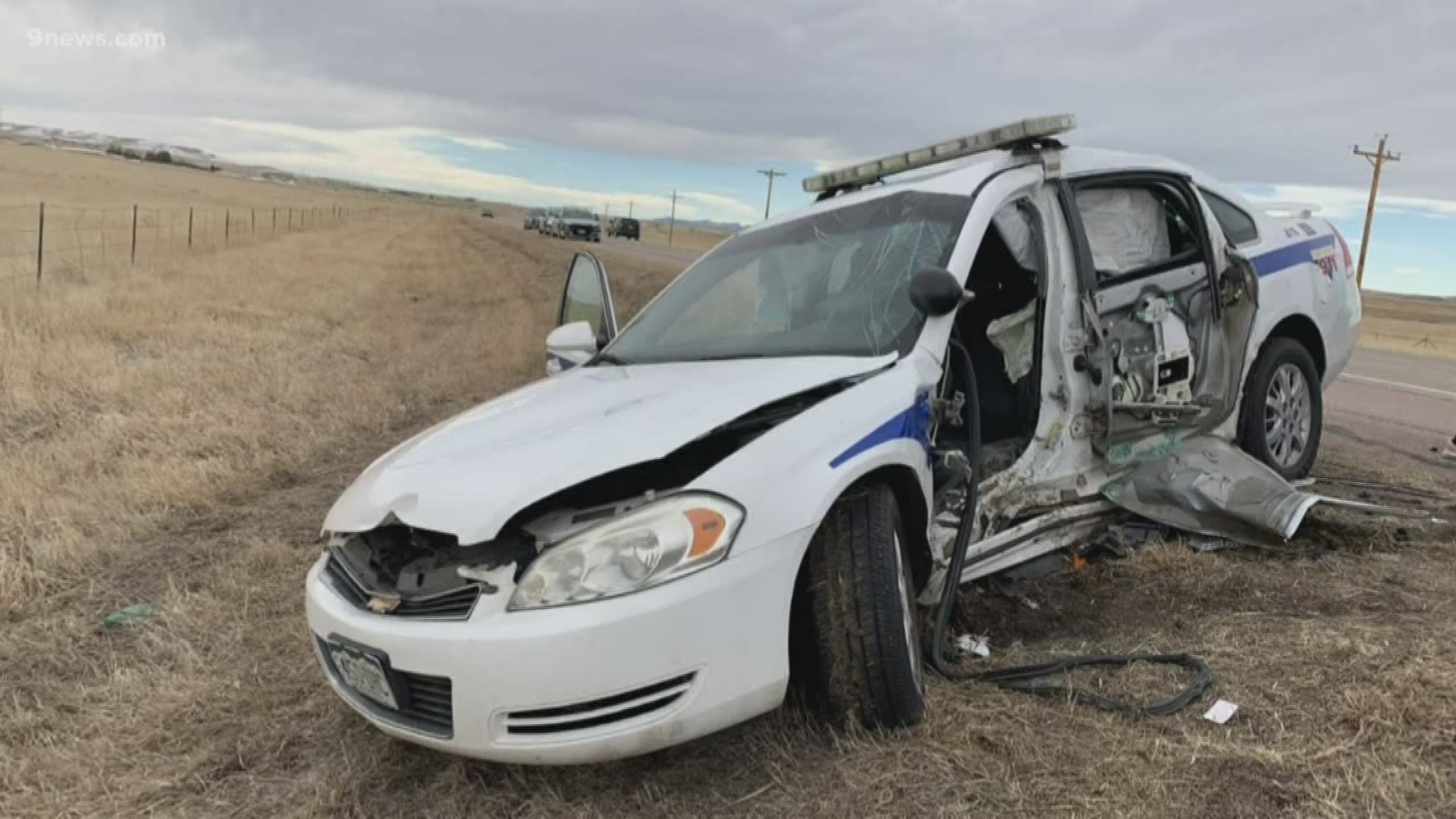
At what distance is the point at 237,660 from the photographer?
11.5 ft

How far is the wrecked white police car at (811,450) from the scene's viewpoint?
92.2 inches

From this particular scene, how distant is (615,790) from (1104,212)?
10.5 feet

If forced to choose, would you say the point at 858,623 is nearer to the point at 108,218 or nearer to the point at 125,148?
the point at 108,218

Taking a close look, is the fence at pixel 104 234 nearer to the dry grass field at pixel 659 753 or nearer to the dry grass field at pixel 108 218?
the dry grass field at pixel 108 218

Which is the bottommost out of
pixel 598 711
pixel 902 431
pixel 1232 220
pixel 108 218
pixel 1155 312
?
pixel 598 711

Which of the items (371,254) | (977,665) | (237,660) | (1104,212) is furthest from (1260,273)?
(371,254)

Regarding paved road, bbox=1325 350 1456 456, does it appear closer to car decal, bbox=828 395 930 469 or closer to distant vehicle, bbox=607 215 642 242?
car decal, bbox=828 395 930 469

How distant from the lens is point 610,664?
7.43 ft

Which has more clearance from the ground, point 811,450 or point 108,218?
point 108,218

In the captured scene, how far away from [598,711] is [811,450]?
0.85 meters

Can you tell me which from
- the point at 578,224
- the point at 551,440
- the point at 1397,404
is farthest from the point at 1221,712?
the point at 578,224

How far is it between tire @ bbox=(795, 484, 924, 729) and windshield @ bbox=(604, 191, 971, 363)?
673 mm

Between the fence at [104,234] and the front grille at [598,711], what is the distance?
13.5m

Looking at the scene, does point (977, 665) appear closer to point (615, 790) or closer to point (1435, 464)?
point (615, 790)
